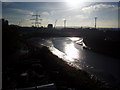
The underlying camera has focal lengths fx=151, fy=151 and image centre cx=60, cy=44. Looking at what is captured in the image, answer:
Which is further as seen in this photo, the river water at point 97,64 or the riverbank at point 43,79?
the river water at point 97,64

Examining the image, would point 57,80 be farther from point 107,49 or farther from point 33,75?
point 107,49

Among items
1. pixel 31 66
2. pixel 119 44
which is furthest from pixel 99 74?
pixel 119 44

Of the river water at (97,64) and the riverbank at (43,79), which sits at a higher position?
the riverbank at (43,79)

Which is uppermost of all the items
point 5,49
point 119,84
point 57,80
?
point 5,49

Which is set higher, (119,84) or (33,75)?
(33,75)

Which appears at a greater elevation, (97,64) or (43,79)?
(43,79)

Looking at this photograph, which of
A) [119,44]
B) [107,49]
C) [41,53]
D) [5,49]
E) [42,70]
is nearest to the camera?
[42,70]

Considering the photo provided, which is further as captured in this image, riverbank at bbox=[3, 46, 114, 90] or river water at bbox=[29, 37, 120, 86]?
river water at bbox=[29, 37, 120, 86]

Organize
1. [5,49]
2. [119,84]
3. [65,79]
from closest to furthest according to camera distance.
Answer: [65,79] < [119,84] < [5,49]

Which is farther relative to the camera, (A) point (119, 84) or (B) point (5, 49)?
(B) point (5, 49)

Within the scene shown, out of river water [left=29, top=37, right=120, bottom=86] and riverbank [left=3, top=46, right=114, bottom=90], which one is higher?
riverbank [left=3, top=46, right=114, bottom=90]

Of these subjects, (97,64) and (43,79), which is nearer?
(43,79)
